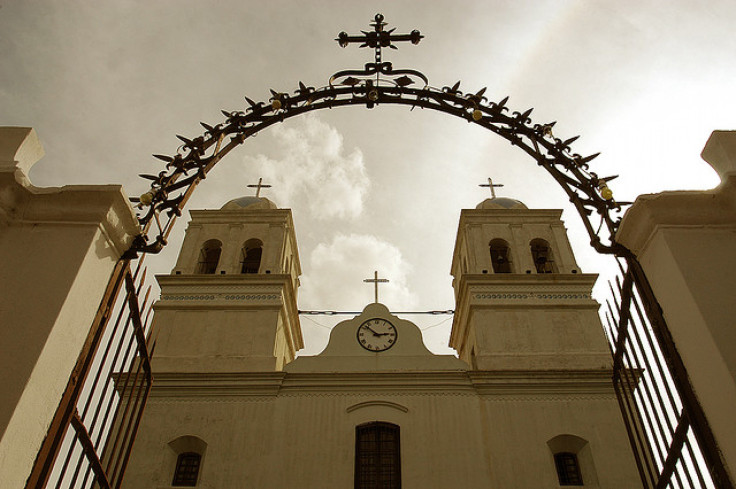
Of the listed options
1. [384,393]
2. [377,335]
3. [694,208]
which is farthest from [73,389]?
[377,335]

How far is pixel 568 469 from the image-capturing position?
11.6m

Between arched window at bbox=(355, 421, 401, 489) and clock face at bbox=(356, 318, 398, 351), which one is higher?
clock face at bbox=(356, 318, 398, 351)

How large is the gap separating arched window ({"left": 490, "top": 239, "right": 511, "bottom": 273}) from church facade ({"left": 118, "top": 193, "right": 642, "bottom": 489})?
0.78 ft

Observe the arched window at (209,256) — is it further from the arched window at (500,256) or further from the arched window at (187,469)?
the arched window at (500,256)

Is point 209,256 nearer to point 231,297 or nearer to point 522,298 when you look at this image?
point 231,297

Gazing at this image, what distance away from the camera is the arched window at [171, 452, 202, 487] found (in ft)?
37.2

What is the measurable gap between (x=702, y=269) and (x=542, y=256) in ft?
42.6

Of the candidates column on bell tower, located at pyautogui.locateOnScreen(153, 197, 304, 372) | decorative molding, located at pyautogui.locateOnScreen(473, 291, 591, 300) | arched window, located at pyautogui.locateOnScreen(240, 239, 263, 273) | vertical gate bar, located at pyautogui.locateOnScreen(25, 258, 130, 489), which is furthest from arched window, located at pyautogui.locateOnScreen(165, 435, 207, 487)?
vertical gate bar, located at pyautogui.locateOnScreen(25, 258, 130, 489)

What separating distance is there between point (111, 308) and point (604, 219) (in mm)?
3231

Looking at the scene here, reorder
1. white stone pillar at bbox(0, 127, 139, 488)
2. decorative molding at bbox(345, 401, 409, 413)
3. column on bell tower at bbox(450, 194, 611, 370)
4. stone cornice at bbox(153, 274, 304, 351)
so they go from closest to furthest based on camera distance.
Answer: white stone pillar at bbox(0, 127, 139, 488)
decorative molding at bbox(345, 401, 409, 413)
column on bell tower at bbox(450, 194, 611, 370)
stone cornice at bbox(153, 274, 304, 351)

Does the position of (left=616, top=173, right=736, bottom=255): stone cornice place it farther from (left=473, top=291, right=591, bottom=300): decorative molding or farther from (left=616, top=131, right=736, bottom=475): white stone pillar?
(left=473, top=291, right=591, bottom=300): decorative molding

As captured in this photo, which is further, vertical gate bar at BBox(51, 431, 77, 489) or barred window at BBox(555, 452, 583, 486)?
barred window at BBox(555, 452, 583, 486)

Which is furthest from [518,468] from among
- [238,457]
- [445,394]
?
[238,457]

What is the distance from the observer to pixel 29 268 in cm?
332
